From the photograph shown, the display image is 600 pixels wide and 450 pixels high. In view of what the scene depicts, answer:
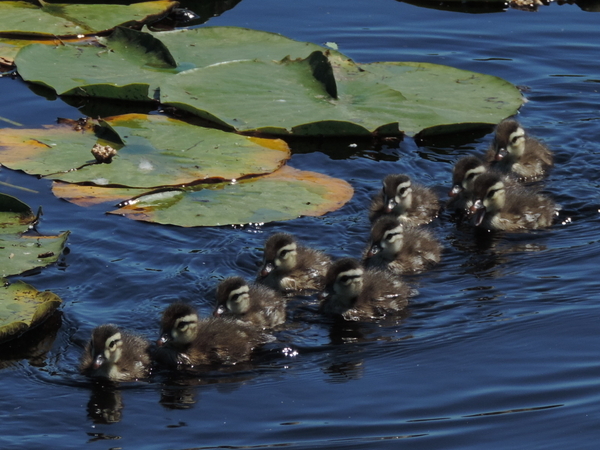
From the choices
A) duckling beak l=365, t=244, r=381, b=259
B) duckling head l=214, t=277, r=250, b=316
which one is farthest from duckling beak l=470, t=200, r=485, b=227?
duckling head l=214, t=277, r=250, b=316

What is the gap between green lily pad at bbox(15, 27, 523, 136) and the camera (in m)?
8.84

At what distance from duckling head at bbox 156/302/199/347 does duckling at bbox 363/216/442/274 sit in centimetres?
168

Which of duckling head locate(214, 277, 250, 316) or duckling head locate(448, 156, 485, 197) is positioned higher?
duckling head locate(448, 156, 485, 197)

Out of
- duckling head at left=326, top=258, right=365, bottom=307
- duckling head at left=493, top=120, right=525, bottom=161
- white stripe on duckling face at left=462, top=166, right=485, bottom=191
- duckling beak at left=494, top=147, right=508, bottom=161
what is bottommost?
duckling head at left=326, top=258, right=365, bottom=307

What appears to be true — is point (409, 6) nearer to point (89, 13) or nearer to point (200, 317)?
point (89, 13)

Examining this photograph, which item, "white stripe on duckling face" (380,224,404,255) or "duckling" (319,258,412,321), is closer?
"duckling" (319,258,412,321)

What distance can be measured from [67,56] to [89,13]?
1.39 metres

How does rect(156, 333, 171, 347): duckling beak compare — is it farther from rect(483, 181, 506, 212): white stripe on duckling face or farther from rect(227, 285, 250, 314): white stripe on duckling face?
rect(483, 181, 506, 212): white stripe on duckling face

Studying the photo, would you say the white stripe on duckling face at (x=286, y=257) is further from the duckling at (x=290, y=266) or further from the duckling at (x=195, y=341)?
the duckling at (x=195, y=341)

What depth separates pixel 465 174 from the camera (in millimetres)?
8016

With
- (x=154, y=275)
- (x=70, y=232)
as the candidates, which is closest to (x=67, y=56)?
(x=70, y=232)

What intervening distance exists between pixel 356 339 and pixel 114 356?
149 cm

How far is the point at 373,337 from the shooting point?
626 cm

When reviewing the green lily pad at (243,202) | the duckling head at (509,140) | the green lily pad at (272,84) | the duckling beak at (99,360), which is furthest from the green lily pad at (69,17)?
the duckling beak at (99,360)
